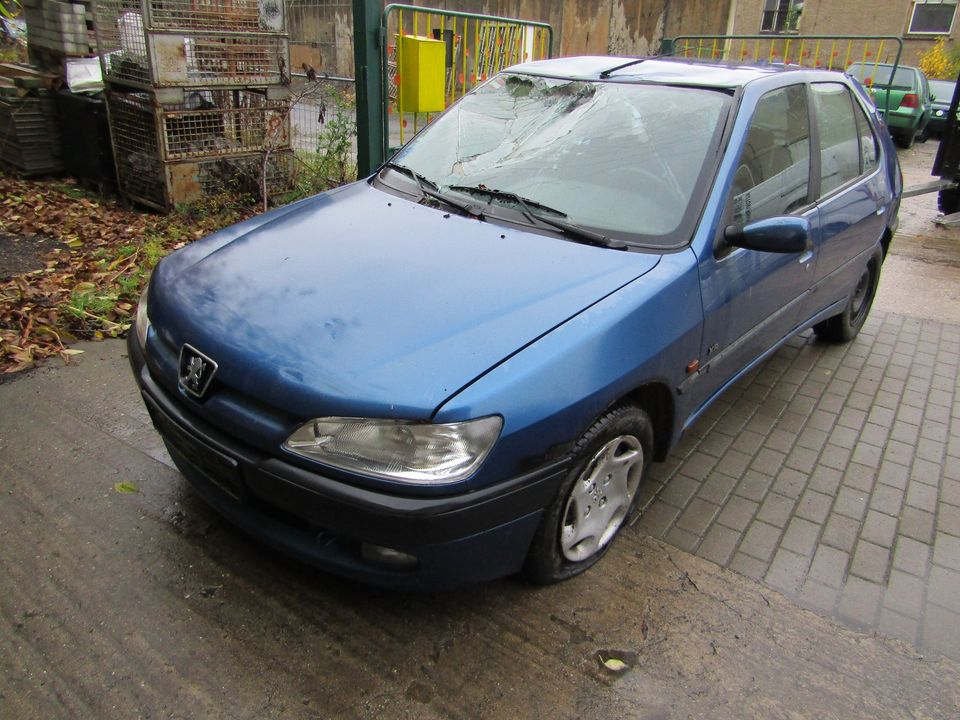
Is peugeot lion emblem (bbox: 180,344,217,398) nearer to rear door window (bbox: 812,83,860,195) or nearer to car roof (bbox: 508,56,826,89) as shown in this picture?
car roof (bbox: 508,56,826,89)

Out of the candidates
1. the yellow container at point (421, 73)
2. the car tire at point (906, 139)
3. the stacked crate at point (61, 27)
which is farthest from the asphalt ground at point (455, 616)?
the car tire at point (906, 139)

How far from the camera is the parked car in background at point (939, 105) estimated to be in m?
15.2

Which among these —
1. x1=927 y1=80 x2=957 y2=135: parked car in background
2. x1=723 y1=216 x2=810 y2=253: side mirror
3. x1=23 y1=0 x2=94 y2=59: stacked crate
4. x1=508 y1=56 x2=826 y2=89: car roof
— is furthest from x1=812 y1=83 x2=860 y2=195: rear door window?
x1=927 y1=80 x2=957 y2=135: parked car in background

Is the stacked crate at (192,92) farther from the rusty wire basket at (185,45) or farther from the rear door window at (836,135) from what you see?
the rear door window at (836,135)

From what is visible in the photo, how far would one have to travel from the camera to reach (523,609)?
2.53 metres

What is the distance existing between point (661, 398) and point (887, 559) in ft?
3.86

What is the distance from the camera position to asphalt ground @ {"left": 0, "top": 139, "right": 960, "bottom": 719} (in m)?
2.18

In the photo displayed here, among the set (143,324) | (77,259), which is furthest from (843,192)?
(77,259)

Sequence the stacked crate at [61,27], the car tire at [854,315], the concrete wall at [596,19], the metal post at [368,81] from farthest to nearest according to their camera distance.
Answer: the concrete wall at [596,19], the stacked crate at [61,27], the metal post at [368,81], the car tire at [854,315]

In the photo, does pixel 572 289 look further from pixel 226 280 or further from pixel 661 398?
pixel 226 280

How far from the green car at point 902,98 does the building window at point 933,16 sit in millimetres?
12712

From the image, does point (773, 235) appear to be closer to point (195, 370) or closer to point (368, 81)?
point (195, 370)

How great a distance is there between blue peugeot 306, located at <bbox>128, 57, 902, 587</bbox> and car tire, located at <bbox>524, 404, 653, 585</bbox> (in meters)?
0.01

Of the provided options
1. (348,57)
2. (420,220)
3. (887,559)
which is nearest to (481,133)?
(420,220)
